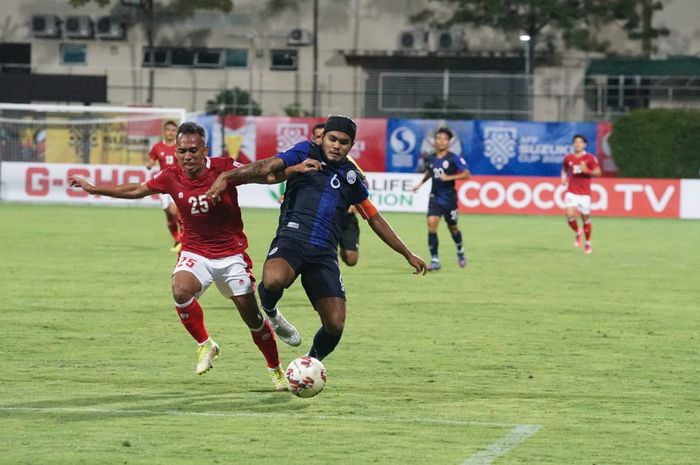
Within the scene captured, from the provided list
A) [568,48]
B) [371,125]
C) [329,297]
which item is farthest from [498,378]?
[568,48]

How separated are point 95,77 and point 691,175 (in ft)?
74.2

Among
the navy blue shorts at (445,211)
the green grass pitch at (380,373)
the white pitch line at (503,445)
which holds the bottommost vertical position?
the green grass pitch at (380,373)

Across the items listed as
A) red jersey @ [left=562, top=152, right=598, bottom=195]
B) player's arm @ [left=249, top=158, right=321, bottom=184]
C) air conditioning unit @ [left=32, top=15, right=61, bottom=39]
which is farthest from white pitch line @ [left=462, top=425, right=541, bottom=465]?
air conditioning unit @ [left=32, top=15, right=61, bottom=39]

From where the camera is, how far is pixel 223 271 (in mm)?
10719

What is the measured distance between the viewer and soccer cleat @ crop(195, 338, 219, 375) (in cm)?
1071

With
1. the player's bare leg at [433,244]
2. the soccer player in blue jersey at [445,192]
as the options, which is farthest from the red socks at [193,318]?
the soccer player in blue jersey at [445,192]

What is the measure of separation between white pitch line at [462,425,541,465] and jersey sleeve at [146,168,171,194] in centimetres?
338

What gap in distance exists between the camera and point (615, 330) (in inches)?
596

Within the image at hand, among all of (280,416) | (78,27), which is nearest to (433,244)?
(280,416)

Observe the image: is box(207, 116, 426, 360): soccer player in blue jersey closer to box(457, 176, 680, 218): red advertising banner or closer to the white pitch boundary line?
the white pitch boundary line

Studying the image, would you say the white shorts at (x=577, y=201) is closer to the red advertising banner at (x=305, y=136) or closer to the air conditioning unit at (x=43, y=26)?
the red advertising banner at (x=305, y=136)

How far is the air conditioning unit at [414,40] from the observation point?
6278 cm

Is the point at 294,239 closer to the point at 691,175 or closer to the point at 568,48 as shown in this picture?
the point at 691,175

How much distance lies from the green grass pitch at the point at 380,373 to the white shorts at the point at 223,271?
75 centimetres
